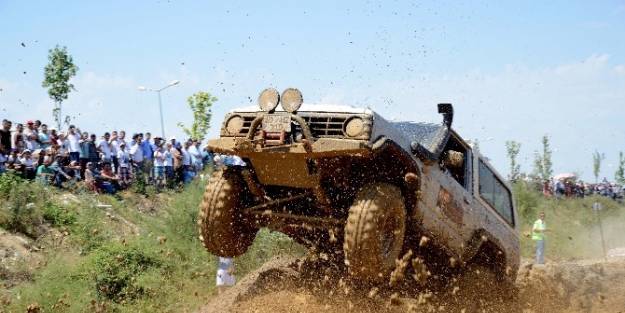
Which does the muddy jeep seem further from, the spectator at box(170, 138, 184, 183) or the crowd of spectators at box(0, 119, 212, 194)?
the spectator at box(170, 138, 184, 183)

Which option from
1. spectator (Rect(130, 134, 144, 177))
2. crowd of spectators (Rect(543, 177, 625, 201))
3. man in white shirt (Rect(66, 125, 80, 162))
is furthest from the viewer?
crowd of spectators (Rect(543, 177, 625, 201))

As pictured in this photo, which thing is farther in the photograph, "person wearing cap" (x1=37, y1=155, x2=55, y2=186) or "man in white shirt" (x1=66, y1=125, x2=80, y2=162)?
"man in white shirt" (x1=66, y1=125, x2=80, y2=162)

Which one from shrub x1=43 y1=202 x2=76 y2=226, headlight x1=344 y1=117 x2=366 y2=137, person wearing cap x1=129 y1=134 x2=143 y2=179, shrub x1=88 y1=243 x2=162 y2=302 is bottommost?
shrub x1=88 y1=243 x2=162 y2=302

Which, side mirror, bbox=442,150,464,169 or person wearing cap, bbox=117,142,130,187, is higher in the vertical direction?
side mirror, bbox=442,150,464,169

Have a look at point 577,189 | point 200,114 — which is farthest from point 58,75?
point 577,189

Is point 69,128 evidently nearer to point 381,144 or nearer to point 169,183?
point 169,183

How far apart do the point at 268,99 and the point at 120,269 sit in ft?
20.9

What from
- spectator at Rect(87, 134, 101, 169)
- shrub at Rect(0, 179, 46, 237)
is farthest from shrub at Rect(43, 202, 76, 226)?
spectator at Rect(87, 134, 101, 169)

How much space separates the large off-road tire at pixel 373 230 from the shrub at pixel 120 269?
611 centimetres

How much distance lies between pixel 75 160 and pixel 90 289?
4.96m

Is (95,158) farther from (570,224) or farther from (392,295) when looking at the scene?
(570,224)

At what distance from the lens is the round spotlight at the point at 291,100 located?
206 inches

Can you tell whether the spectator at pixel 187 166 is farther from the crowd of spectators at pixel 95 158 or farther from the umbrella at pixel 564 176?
the umbrella at pixel 564 176

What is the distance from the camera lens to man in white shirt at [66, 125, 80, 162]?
45.9ft
